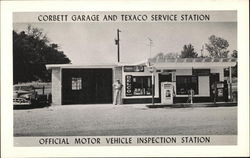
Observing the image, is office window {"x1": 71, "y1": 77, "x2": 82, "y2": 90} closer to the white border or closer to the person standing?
the person standing

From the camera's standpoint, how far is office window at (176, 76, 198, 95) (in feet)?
22.4

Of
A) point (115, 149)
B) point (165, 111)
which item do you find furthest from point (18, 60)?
point (165, 111)

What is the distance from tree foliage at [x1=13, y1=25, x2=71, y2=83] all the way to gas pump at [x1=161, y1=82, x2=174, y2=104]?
4.92 feet

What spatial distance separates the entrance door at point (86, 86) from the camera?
6105 millimetres

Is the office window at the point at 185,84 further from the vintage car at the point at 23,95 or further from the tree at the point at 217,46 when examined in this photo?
the vintage car at the point at 23,95

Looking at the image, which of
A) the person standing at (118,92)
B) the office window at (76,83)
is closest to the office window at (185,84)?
the person standing at (118,92)

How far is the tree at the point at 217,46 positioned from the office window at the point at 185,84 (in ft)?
3.97

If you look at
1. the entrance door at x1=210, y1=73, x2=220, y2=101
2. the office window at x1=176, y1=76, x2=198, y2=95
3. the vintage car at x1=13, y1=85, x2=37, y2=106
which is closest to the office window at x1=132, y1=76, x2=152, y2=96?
the office window at x1=176, y1=76, x2=198, y2=95

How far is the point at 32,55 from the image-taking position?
5426 mm

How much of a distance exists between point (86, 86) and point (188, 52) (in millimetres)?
1520

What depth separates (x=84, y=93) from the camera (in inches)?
250

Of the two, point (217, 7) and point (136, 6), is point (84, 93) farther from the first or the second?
point (217, 7)

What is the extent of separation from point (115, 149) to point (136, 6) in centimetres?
154

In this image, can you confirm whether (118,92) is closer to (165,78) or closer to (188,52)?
(165,78)
